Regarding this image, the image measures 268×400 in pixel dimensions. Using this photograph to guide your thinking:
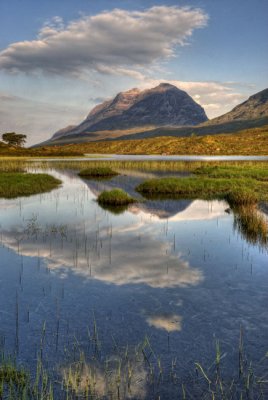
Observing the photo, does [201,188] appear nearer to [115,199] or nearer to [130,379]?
[115,199]

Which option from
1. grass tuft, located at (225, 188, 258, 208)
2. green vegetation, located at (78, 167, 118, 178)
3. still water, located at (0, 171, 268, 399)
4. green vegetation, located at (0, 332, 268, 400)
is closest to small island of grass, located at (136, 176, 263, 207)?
grass tuft, located at (225, 188, 258, 208)

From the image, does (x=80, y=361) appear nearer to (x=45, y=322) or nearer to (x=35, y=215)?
(x=45, y=322)

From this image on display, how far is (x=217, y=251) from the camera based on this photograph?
16406 millimetres

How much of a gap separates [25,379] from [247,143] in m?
205

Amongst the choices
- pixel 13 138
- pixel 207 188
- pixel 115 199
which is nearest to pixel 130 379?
pixel 115 199

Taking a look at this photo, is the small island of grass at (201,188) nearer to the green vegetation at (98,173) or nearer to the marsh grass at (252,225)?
the marsh grass at (252,225)

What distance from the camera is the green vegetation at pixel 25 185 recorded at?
35969 mm

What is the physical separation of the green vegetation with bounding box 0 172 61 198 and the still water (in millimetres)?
14163

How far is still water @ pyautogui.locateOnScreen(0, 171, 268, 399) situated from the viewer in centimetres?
836

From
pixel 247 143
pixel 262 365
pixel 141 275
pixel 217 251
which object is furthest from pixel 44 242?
pixel 247 143

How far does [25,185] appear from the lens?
38.4 m

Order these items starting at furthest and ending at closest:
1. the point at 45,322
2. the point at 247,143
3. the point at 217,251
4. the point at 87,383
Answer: the point at 247,143, the point at 217,251, the point at 45,322, the point at 87,383

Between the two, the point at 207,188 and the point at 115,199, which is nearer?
the point at 115,199

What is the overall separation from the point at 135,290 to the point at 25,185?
2936 centimetres
